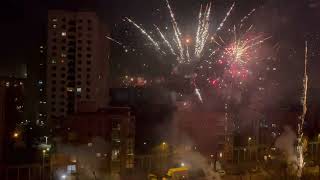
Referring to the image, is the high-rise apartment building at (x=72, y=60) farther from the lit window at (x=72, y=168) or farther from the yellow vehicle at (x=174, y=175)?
the yellow vehicle at (x=174, y=175)

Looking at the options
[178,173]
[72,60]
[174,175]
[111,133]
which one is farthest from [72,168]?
[72,60]

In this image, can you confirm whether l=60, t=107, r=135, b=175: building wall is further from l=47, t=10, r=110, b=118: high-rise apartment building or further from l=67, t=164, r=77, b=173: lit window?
l=47, t=10, r=110, b=118: high-rise apartment building

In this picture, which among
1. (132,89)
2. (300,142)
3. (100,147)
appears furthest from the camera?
(132,89)

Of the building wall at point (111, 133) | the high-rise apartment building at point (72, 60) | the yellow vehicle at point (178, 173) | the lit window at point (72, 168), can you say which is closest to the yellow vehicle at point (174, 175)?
the yellow vehicle at point (178, 173)

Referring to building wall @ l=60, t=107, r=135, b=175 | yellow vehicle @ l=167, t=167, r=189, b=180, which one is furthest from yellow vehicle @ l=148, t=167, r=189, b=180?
building wall @ l=60, t=107, r=135, b=175

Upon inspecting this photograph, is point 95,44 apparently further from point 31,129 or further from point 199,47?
point 199,47

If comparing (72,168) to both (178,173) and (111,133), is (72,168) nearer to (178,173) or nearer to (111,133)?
(111,133)

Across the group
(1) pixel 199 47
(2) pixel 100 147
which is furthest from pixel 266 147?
(2) pixel 100 147

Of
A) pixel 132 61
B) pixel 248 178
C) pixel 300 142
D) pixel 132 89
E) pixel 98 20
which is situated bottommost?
pixel 248 178

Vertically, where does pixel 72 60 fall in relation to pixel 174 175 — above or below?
above
